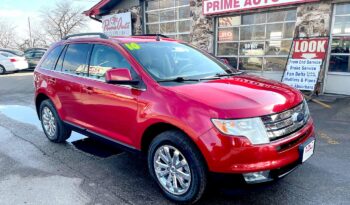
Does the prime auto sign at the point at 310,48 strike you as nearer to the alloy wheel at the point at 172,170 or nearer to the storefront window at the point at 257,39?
the storefront window at the point at 257,39

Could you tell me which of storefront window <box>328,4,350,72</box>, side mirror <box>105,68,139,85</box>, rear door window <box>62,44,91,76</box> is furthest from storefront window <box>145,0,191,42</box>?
side mirror <box>105,68,139,85</box>

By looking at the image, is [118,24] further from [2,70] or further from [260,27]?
[2,70]

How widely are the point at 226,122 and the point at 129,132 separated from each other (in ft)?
4.28

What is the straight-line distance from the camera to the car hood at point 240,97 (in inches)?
103

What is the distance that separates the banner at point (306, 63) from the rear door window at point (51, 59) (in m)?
6.43

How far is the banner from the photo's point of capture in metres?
8.07

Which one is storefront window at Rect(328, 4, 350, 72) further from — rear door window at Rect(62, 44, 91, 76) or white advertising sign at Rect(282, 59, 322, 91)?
rear door window at Rect(62, 44, 91, 76)

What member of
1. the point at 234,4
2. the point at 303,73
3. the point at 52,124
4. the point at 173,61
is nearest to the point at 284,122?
the point at 173,61

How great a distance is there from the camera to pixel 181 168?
297cm

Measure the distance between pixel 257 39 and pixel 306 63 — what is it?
79.7 inches

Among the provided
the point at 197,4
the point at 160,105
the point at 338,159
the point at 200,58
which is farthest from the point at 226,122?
the point at 197,4

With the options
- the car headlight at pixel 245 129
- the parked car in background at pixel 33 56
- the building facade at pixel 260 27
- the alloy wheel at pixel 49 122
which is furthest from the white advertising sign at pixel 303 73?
the parked car in background at pixel 33 56

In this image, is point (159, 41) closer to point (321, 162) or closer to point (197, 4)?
point (321, 162)

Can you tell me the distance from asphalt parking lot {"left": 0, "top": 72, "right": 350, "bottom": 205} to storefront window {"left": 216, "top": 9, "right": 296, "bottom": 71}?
4.37m
